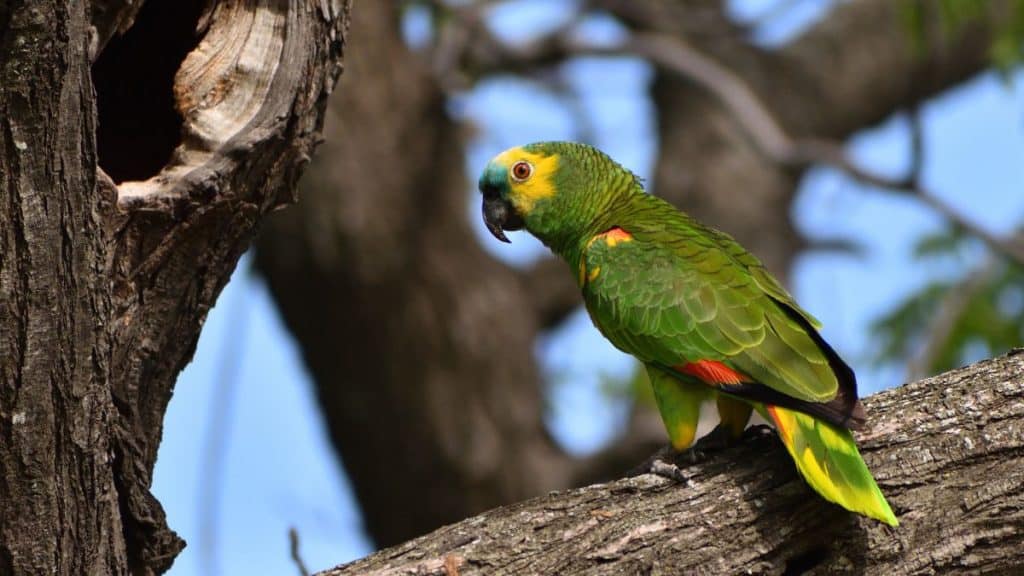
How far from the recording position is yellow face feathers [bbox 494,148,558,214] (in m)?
4.81

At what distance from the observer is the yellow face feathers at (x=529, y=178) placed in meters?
4.81

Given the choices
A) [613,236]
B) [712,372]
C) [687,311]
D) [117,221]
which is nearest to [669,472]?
[712,372]

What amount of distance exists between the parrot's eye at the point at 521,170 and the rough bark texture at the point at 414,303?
3052 millimetres

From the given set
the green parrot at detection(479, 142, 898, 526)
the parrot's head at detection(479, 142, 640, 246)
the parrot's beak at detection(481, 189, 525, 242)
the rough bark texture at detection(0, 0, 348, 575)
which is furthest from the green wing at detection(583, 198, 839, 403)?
the rough bark texture at detection(0, 0, 348, 575)

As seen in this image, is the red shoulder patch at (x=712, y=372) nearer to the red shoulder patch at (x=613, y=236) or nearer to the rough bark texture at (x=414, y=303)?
the red shoulder patch at (x=613, y=236)

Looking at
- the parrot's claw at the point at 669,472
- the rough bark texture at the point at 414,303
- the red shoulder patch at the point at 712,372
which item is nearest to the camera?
the parrot's claw at the point at 669,472

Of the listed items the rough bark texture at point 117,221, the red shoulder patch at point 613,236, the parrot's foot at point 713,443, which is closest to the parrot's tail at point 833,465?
the parrot's foot at point 713,443

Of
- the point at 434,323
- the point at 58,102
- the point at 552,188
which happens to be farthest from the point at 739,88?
the point at 58,102

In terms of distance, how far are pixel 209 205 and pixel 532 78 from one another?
20.2 feet

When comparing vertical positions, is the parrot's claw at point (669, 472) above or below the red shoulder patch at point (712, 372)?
below

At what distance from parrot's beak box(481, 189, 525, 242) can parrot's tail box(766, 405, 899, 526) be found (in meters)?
1.76

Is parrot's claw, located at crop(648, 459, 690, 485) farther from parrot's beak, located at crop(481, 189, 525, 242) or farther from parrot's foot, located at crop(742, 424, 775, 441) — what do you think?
parrot's beak, located at crop(481, 189, 525, 242)

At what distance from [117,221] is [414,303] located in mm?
5078

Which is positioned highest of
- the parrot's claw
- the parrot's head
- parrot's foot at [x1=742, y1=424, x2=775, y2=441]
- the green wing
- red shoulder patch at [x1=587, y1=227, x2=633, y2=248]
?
the parrot's head
